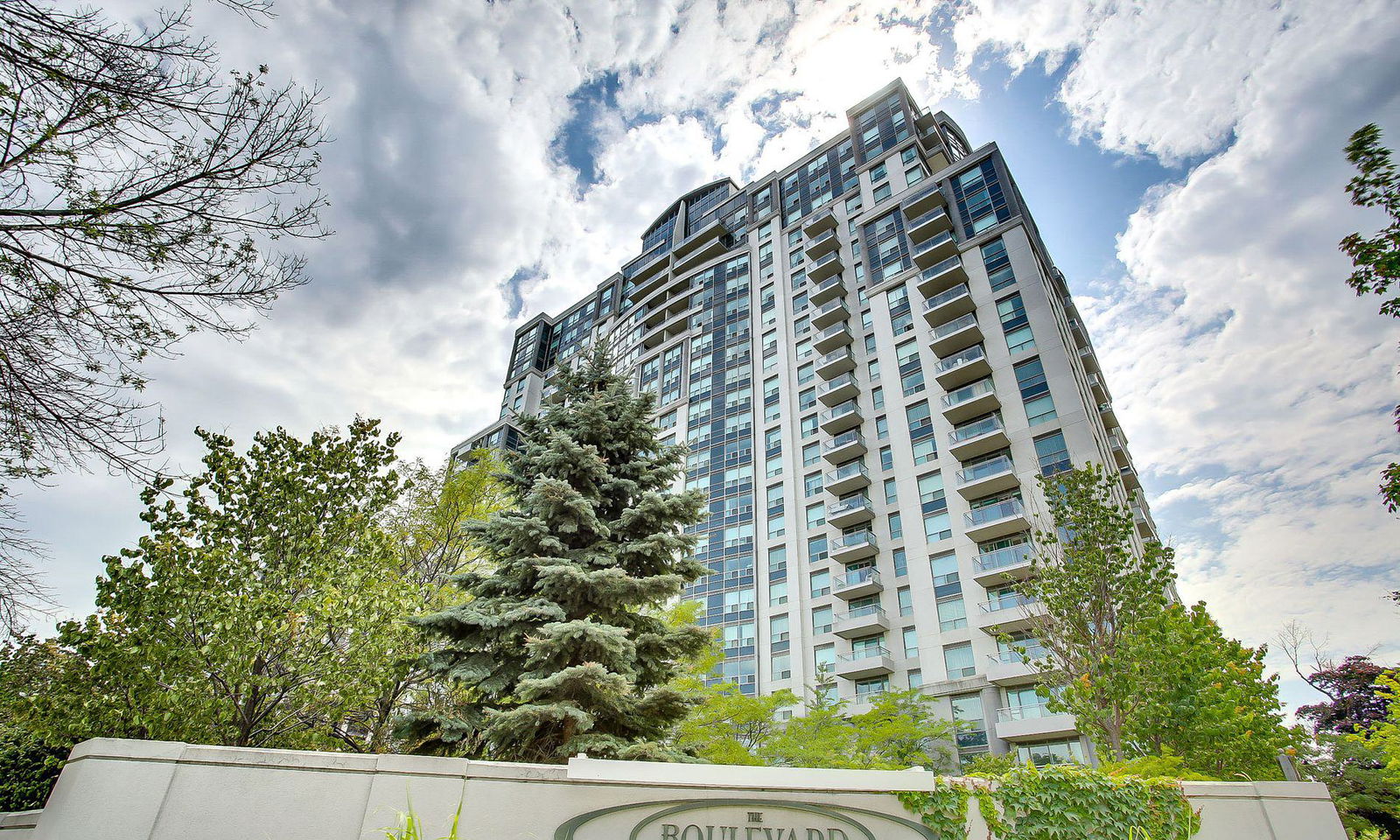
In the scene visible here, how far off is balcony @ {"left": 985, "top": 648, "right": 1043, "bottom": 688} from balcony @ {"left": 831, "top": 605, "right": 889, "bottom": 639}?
20.0 ft

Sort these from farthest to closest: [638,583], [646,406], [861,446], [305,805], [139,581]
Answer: [861,446] → [646,406] → [638,583] → [139,581] → [305,805]

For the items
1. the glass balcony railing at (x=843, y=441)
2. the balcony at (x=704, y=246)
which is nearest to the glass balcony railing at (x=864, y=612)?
the glass balcony railing at (x=843, y=441)

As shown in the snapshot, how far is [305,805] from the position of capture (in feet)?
19.7

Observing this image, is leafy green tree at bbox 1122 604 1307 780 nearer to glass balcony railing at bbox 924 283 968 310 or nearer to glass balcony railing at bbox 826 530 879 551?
glass balcony railing at bbox 826 530 879 551

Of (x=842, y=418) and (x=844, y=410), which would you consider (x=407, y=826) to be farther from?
(x=844, y=410)

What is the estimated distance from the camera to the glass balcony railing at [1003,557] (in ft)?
101

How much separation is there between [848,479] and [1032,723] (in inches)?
640

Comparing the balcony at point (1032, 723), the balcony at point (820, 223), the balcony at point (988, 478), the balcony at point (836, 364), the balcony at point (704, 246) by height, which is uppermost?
the balcony at point (704, 246)

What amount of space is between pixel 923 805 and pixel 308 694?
8.86 meters

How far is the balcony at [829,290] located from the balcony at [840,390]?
21.8 ft

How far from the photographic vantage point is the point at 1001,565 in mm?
31438

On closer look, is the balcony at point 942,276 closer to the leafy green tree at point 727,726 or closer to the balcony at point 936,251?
the balcony at point 936,251

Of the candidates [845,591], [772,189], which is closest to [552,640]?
[845,591]

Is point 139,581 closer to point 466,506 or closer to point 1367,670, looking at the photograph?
point 466,506
